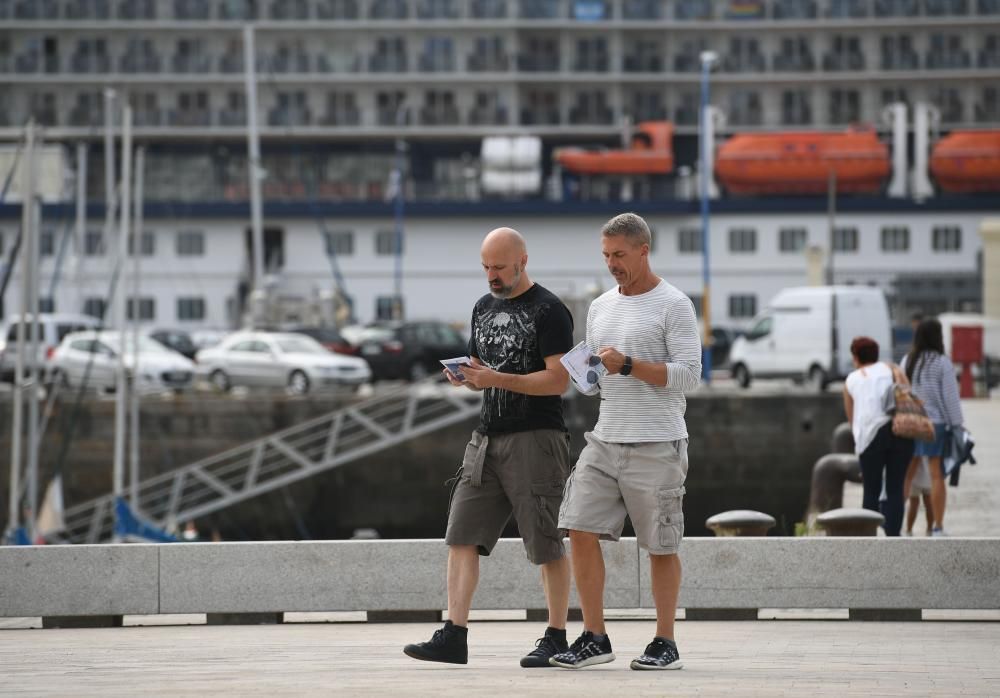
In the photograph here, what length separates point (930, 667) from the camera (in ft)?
23.8

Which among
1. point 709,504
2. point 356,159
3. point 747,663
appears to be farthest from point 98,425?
point 356,159

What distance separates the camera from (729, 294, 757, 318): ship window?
67062 mm

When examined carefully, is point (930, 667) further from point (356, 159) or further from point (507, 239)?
point (356, 159)

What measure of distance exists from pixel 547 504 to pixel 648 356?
749mm

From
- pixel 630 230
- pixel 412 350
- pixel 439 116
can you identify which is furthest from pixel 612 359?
pixel 439 116

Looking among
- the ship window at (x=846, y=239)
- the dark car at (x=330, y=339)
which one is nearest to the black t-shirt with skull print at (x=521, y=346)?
the dark car at (x=330, y=339)

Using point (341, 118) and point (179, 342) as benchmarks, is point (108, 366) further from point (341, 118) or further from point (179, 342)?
point (341, 118)

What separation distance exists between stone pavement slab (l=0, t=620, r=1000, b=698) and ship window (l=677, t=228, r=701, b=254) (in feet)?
194

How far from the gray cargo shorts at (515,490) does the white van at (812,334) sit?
2612 cm

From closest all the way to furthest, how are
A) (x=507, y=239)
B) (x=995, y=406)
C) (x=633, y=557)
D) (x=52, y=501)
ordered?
(x=507, y=239), (x=633, y=557), (x=52, y=501), (x=995, y=406)

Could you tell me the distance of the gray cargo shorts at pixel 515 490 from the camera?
7133 mm

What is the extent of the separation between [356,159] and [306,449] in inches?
1642

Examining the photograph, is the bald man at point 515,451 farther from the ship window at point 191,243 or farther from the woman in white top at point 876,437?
the ship window at point 191,243

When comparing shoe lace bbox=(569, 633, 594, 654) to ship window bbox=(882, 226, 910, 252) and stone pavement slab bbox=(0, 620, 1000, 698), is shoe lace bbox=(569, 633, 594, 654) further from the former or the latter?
ship window bbox=(882, 226, 910, 252)
